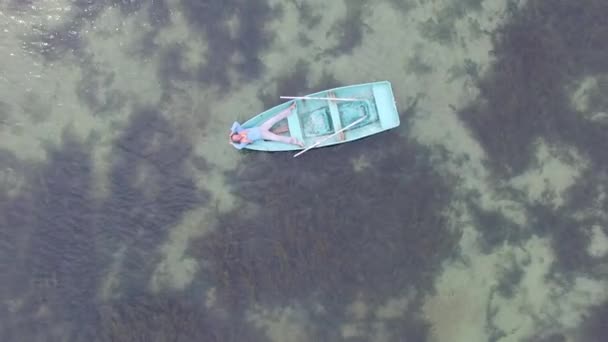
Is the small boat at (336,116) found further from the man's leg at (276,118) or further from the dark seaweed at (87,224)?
the dark seaweed at (87,224)

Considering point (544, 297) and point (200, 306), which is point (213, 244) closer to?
point (200, 306)

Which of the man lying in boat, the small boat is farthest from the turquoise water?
the man lying in boat

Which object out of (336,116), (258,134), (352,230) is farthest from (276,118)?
(352,230)

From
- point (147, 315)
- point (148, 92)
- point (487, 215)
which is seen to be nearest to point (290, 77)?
point (148, 92)

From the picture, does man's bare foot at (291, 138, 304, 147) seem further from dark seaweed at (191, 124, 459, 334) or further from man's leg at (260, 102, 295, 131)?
man's leg at (260, 102, 295, 131)

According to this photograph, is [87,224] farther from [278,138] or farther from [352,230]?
[352,230]
